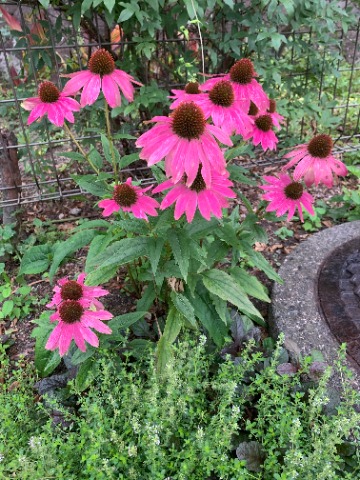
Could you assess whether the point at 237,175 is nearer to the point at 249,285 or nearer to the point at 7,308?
the point at 249,285

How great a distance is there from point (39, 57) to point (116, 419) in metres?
2.10

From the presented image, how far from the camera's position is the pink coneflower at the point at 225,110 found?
1.27m

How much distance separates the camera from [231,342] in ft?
6.03

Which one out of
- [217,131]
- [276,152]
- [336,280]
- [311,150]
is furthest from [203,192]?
[276,152]

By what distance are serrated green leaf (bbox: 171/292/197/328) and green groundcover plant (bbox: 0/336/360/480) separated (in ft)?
0.27

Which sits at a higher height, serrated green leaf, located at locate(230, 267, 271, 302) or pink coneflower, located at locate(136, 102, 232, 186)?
pink coneflower, located at locate(136, 102, 232, 186)

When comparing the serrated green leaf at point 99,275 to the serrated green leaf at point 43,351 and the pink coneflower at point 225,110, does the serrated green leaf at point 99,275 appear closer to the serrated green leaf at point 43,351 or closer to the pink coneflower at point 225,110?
the serrated green leaf at point 43,351

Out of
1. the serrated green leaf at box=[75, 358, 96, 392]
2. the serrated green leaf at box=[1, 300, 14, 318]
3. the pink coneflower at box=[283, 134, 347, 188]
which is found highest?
the pink coneflower at box=[283, 134, 347, 188]

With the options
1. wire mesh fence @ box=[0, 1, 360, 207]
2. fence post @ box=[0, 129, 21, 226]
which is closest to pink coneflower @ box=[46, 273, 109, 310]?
wire mesh fence @ box=[0, 1, 360, 207]

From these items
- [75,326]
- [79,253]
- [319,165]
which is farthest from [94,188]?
[79,253]

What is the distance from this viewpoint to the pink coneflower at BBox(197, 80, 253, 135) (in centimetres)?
127

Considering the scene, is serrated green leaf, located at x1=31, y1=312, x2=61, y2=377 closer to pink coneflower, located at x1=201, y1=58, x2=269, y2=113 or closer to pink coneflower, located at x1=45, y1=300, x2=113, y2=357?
pink coneflower, located at x1=45, y1=300, x2=113, y2=357

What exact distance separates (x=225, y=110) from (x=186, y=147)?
8.6 inches

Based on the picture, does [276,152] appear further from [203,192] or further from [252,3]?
[203,192]
